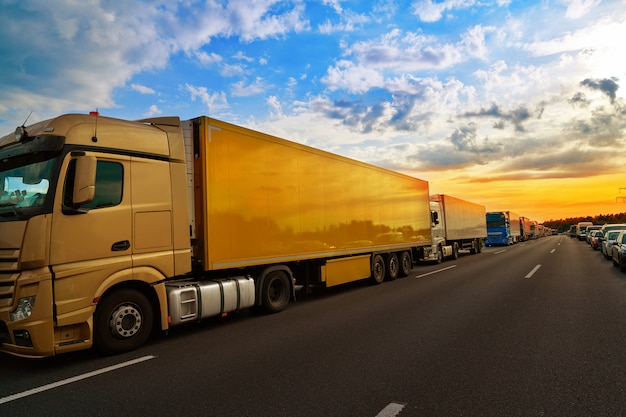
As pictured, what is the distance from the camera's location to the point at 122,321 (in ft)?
18.6

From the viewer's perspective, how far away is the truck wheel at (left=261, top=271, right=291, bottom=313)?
8.16 meters

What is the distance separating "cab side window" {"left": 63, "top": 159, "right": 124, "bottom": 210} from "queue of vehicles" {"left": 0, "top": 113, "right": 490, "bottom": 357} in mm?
14

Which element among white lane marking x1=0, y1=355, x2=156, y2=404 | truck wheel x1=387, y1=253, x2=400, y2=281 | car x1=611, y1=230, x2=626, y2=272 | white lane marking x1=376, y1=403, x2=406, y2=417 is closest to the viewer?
white lane marking x1=376, y1=403, x2=406, y2=417

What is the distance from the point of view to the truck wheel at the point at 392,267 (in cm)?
1364

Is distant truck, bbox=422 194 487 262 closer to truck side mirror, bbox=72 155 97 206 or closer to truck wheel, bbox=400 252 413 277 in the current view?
truck wheel, bbox=400 252 413 277

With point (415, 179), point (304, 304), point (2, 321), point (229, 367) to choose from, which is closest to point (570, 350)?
point (229, 367)

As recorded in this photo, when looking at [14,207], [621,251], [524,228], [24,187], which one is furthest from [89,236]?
[524,228]

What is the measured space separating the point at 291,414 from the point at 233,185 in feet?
15.2

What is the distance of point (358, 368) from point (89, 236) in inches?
154

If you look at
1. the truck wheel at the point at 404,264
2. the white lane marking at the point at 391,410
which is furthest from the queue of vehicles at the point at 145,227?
the truck wheel at the point at 404,264

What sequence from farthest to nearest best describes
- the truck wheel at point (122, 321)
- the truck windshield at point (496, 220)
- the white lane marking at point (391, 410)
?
1. the truck windshield at point (496, 220)
2. the truck wheel at point (122, 321)
3. the white lane marking at point (391, 410)

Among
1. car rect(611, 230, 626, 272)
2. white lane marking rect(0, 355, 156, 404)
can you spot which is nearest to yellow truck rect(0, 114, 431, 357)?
white lane marking rect(0, 355, 156, 404)

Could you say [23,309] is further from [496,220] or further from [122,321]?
[496,220]

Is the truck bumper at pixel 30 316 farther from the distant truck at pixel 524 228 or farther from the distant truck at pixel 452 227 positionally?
the distant truck at pixel 524 228
